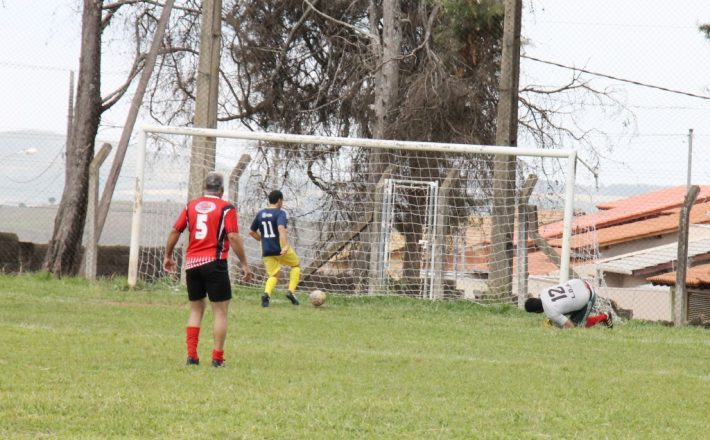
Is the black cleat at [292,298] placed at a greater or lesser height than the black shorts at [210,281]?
lesser

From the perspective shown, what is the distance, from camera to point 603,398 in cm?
834

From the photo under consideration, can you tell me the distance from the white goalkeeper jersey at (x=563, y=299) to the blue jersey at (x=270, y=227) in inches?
144

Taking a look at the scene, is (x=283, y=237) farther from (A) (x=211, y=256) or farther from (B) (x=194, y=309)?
(A) (x=211, y=256)

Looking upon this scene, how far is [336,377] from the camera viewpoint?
885 centimetres

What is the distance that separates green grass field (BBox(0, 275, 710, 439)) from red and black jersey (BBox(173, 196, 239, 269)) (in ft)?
2.91

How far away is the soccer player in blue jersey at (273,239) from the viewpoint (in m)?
15.5

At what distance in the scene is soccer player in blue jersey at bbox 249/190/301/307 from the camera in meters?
15.5

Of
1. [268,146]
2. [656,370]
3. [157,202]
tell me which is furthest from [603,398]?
[268,146]

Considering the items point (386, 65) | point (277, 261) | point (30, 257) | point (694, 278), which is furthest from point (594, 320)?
point (30, 257)

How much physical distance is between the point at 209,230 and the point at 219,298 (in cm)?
56

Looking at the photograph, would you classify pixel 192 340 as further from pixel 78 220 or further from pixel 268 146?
pixel 78 220

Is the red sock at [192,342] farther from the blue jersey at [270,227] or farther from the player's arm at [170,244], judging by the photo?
the blue jersey at [270,227]

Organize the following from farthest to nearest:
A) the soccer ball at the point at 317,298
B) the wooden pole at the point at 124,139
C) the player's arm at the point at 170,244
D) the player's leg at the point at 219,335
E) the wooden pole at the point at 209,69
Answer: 1. the wooden pole at the point at 124,139
2. the wooden pole at the point at 209,69
3. the soccer ball at the point at 317,298
4. the player's arm at the point at 170,244
5. the player's leg at the point at 219,335

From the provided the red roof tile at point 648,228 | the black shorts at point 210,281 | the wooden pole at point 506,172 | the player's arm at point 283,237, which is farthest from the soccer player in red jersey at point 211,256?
the red roof tile at point 648,228
